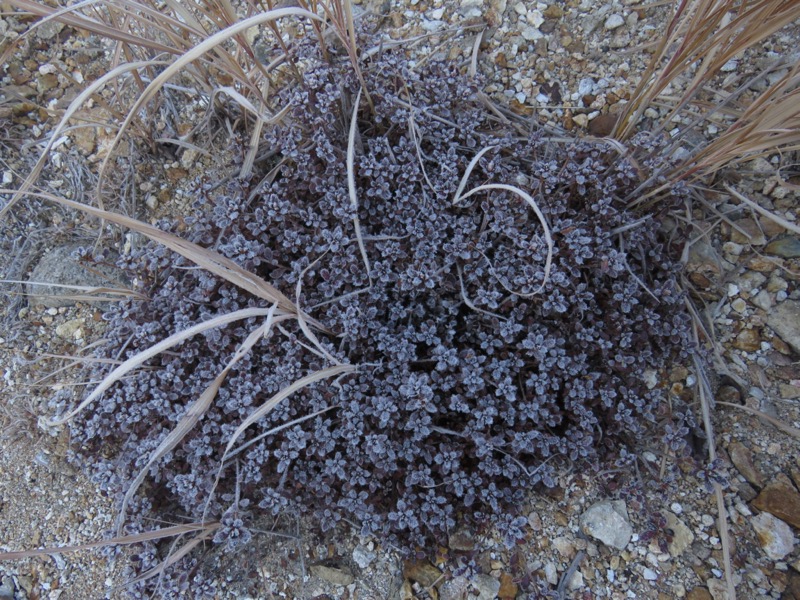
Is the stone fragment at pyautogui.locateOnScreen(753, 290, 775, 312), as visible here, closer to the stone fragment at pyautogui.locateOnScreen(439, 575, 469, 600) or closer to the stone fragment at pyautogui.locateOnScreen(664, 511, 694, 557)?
the stone fragment at pyautogui.locateOnScreen(664, 511, 694, 557)

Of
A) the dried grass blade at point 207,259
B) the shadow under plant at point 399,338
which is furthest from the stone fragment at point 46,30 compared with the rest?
the dried grass blade at point 207,259

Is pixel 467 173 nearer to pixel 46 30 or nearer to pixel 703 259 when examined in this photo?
pixel 703 259

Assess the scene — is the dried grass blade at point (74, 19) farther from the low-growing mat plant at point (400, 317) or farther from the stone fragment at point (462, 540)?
the stone fragment at point (462, 540)

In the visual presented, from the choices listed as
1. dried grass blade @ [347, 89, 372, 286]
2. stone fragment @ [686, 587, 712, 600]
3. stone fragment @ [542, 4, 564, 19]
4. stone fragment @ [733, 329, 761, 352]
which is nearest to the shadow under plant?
dried grass blade @ [347, 89, 372, 286]

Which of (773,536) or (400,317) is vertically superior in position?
(400,317)

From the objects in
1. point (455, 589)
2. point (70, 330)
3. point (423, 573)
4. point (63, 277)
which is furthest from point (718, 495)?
point (63, 277)

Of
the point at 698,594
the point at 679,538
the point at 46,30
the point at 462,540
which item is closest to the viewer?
the point at 698,594

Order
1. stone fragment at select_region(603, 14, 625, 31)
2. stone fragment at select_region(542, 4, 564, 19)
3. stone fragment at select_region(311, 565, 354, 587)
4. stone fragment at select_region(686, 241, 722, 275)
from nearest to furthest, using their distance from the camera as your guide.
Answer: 1. stone fragment at select_region(311, 565, 354, 587)
2. stone fragment at select_region(686, 241, 722, 275)
3. stone fragment at select_region(603, 14, 625, 31)
4. stone fragment at select_region(542, 4, 564, 19)
